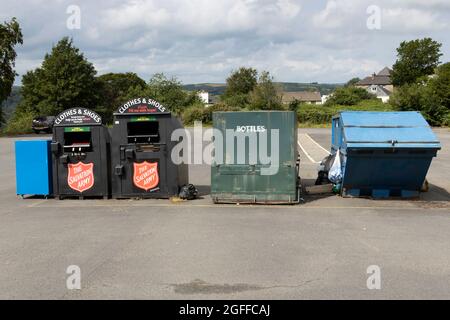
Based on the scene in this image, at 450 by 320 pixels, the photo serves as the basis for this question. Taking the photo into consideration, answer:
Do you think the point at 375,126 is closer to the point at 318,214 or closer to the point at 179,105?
the point at 318,214

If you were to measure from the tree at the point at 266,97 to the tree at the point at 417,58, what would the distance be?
147 ft

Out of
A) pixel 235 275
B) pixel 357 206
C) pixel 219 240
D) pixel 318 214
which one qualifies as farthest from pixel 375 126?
pixel 235 275

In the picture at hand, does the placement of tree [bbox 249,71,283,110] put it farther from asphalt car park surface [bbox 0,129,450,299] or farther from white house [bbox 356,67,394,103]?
white house [bbox 356,67,394,103]

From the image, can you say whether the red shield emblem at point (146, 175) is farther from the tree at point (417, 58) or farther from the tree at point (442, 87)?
the tree at point (417, 58)

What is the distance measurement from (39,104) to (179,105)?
622 inches

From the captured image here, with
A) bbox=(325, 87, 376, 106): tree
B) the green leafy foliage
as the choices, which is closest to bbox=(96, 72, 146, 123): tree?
bbox=(325, 87, 376, 106): tree

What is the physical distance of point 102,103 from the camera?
63156 mm

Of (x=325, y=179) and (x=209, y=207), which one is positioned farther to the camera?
(x=325, y=179)

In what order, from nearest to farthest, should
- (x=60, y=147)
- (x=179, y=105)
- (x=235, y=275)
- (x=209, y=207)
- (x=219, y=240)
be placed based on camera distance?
(x=235, y=275) → (x=219, y=240) → (x=209, y=207) → (x=60, y=147) → (x=179, y=105)

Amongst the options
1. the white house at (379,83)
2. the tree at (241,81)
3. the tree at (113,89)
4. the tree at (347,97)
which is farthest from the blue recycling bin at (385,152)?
the white house at (379,83)

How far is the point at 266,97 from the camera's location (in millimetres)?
60188

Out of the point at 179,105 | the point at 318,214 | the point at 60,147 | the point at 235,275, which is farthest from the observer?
the point at 179,105

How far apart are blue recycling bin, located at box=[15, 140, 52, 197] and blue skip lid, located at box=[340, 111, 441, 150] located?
6.37m

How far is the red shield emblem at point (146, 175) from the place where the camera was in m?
10.8
